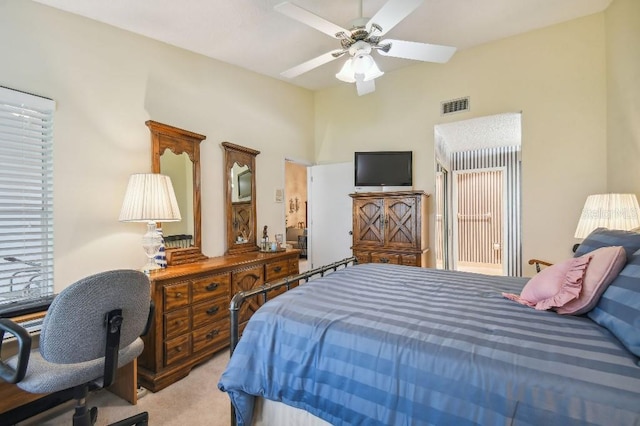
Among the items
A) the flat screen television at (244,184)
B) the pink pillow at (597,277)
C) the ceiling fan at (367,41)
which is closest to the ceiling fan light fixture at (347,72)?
the ceiling fan at (367,41)

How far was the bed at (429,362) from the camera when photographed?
2.79 feet

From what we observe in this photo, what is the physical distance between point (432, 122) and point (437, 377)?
11.3 ft

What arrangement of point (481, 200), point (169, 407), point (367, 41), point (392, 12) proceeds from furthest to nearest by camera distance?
point (481, 200)
point (367, 41)
point (169, 407)
point (392, 12)

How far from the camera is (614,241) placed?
1417mm

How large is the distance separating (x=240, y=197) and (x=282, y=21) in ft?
6.01

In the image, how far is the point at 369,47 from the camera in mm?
2232

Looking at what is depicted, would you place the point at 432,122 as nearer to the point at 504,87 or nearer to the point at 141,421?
the point at 504,87

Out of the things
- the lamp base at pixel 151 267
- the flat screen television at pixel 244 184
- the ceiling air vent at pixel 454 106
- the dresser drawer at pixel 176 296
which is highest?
the ceiling air vent at pixel 454 106

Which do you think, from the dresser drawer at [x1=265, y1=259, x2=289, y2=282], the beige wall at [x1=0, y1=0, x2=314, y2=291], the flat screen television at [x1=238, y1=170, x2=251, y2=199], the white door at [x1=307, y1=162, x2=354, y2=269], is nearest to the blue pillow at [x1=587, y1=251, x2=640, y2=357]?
the dresser drawer at [x1=265, y1=259, x2=289, y2=282]

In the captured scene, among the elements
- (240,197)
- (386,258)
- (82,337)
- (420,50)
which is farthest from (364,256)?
(82,337)

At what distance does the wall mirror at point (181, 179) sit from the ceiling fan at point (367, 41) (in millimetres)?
1192

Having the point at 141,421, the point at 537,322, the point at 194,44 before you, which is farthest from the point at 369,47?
the point at 141,421

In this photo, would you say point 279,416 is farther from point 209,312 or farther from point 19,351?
point 209,312

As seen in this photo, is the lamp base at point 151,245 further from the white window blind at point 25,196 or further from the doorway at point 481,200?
the doorway at point 481,200
